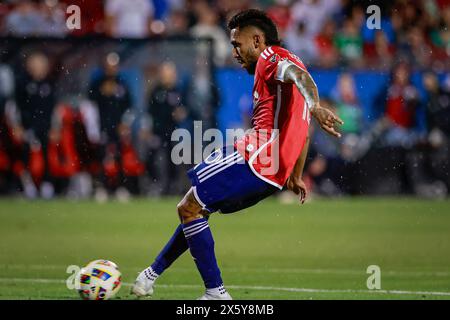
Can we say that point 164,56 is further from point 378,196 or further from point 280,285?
point 280,285

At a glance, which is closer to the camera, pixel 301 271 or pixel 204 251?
pixel 204 251

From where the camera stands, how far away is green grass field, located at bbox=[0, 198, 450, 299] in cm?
936

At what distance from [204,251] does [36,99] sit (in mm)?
11245

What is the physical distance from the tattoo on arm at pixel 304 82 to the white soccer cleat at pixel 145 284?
6.66ft

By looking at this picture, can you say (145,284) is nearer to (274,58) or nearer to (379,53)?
(274,58)

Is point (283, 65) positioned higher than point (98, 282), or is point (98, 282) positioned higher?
point (283, 65)

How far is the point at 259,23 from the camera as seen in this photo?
8094mm

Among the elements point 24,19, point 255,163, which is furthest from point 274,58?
point 24,19

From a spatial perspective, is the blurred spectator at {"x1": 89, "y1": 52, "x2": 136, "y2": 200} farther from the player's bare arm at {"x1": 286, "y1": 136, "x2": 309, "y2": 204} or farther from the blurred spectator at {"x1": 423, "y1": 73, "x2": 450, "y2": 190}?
the player's bare arm at {"x1": 286, "y1": 136, "x2": 309, "y2": 204}

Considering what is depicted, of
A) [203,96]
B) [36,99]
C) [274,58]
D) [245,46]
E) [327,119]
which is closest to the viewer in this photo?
[327,119]

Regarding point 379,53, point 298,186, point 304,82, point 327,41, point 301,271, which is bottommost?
point 301,271

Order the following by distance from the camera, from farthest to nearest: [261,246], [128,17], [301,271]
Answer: [128,17] → [261,246] → [301,271]

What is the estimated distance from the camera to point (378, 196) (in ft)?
65.4

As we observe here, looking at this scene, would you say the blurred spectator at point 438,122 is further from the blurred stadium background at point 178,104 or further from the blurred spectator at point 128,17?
the blurred spectator at point 128,17
